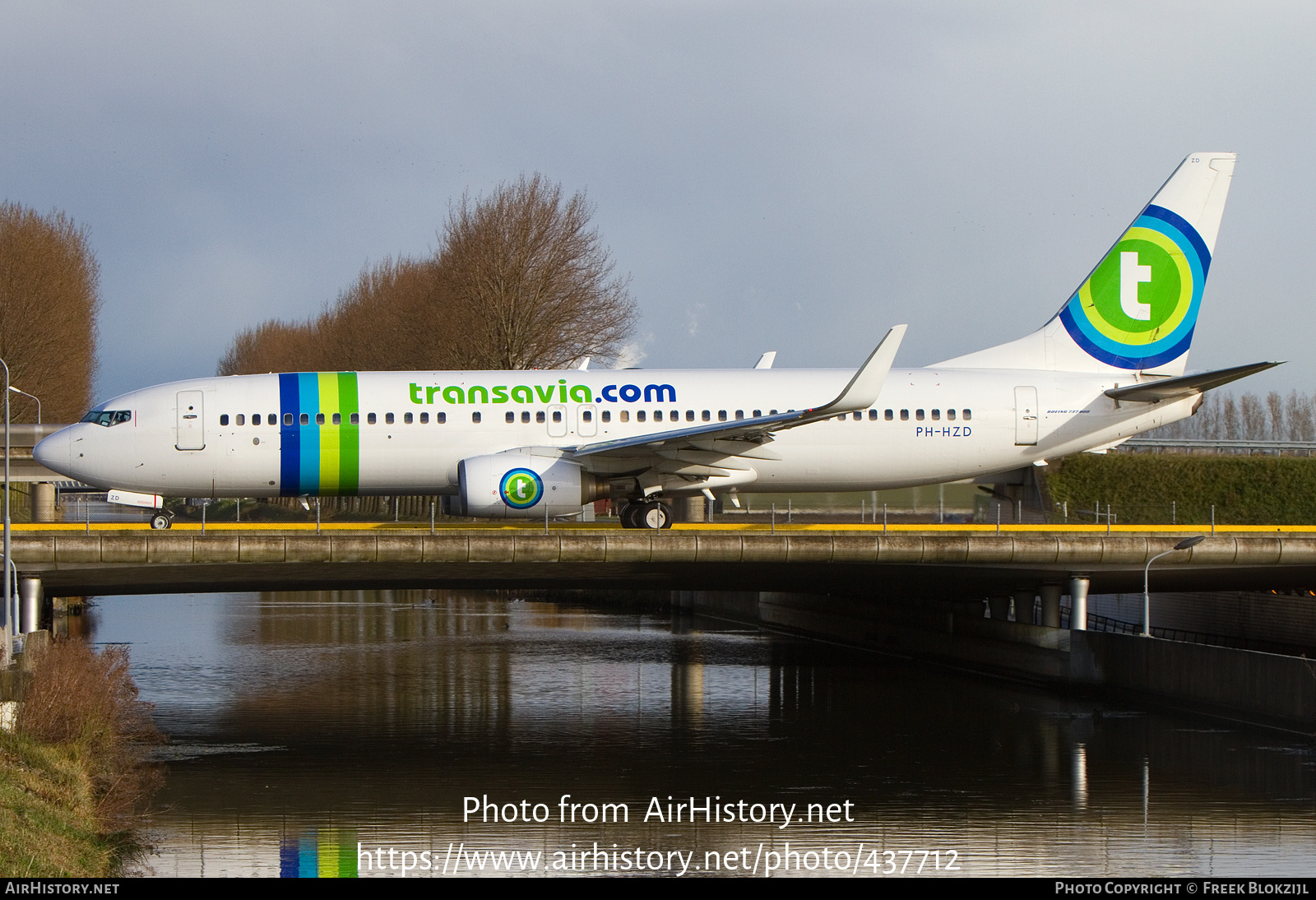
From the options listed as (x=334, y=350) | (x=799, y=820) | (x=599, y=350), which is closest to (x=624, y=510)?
(x=799, y=820)

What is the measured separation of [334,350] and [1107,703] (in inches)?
3071

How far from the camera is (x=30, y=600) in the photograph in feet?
134

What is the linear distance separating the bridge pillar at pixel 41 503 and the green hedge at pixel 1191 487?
59523 mm

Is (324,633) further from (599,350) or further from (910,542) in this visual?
(910,542)

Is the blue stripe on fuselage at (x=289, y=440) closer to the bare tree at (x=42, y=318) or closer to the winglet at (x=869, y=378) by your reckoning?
the winglet at (x=869, y=378)

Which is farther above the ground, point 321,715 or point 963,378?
point 963,378

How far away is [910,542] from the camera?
41.3m

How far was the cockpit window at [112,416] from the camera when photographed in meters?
39.6

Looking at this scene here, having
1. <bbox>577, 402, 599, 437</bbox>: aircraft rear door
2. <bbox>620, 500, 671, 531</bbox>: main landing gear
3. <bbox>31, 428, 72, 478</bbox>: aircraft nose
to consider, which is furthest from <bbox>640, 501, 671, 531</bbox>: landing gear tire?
<bbox>31, 428, 72, 478</bbox>: aircraft nose

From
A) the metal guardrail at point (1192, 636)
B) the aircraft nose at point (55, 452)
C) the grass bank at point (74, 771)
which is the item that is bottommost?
the metal guardrail at point (1192, 636)

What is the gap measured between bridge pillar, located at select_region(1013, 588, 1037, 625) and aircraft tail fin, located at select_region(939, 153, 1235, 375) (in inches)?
440

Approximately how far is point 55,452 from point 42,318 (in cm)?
4982

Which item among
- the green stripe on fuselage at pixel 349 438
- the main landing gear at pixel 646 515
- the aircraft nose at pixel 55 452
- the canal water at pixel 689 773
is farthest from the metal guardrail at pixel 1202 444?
the aircraft nose at pixel 55 452

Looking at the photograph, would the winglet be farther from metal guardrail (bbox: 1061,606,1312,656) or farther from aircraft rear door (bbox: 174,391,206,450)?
metal guardrail (bbox: 1061,606,1312,656)
